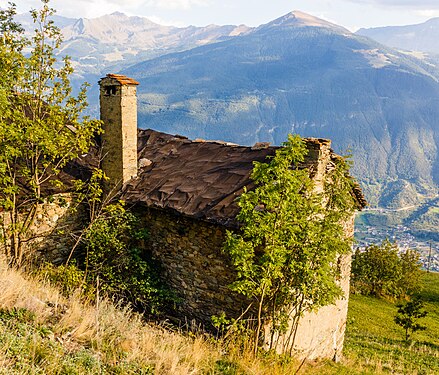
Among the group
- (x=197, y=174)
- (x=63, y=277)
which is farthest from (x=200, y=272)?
(x=63, y=277)

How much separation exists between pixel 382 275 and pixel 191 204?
2530 centimetres

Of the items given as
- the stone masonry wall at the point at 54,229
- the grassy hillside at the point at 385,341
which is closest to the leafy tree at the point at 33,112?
the stone masonry wall at the point at 54,229

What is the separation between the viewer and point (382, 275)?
32562 mm

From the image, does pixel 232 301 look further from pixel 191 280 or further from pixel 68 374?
pixel 68 374

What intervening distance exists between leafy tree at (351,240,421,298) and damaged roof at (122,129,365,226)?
1997 cm

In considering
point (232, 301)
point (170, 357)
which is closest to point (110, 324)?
point (170, 357)

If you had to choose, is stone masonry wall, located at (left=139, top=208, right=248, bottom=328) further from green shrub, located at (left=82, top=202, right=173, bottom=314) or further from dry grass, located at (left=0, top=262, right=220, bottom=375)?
dry grass, located at (left=0, top=262, right=220, bottom=375)

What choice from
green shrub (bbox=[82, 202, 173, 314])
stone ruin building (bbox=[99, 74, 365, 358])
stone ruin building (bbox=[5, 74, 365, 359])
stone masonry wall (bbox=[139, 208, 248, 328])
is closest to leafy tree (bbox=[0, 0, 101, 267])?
stone ruin building (bbox=[5, 74, 365, 359])

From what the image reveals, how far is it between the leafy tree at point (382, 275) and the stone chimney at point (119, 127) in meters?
22.9

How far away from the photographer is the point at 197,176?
1352 centimetres

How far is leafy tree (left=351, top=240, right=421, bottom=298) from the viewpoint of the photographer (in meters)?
32.2

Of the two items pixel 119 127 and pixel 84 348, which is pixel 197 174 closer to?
pixel 119 127

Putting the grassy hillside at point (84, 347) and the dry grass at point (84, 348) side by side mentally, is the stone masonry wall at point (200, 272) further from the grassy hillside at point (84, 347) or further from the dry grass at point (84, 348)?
the dry grass at point (84, 348)

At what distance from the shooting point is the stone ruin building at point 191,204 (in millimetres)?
11383
